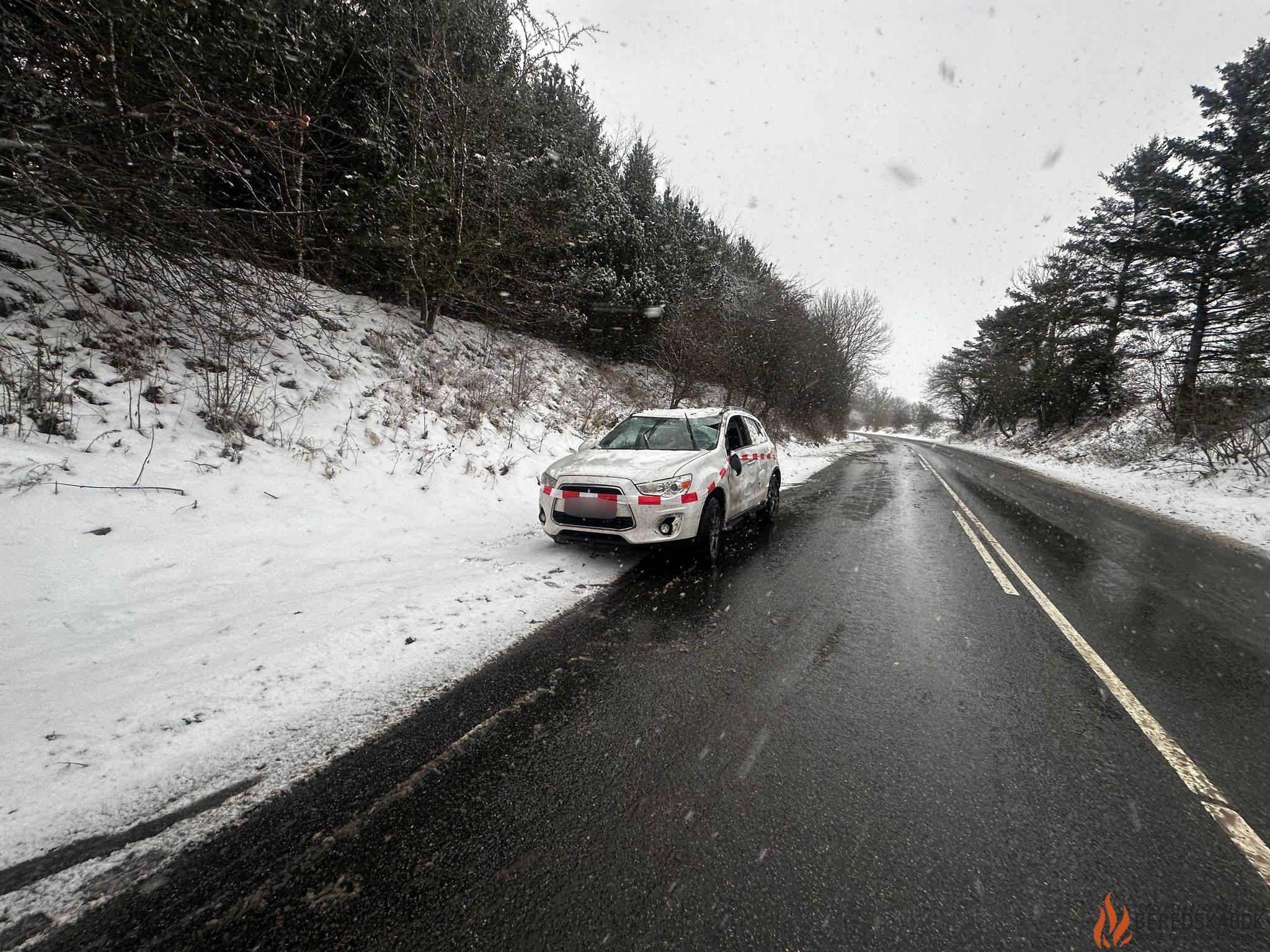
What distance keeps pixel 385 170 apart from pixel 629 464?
8939mm

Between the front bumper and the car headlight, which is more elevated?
the car headlight

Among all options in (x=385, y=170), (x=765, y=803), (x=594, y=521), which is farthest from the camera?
(x=385, y=170)

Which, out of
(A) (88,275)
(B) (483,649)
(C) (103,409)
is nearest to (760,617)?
(B) (483,649)

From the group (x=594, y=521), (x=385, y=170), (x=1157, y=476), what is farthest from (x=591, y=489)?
(x=1157, y=476)

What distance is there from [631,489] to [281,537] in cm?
366

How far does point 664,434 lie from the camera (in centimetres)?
621

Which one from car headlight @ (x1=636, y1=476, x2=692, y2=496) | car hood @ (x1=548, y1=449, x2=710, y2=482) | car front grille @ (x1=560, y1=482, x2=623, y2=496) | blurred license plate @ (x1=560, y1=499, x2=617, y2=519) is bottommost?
blurred license plate @ (x1=560, y1=499, x2=617, y2=519)

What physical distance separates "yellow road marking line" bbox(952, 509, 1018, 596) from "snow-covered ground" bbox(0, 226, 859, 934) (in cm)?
406

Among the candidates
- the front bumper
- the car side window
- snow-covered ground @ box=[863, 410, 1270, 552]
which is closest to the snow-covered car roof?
the car side window

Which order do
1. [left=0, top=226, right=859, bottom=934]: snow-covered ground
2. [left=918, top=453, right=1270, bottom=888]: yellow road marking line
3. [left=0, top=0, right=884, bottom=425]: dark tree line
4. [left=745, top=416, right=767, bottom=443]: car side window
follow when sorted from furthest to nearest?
[left=745, top=416, right=767, bottom=443]: car side window < [left=0, top=0, right=884, bottom=425]: dark tree line < [left=0, top=226, right=859, bottom=934]: snow-covered ground < [left=918, top=453, right=1270, bottom=888]: yellow road marking line

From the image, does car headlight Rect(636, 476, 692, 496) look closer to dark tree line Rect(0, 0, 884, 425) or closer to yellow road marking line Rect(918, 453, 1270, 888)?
yellow road marking line Rect(918, 453, 1270, 888)

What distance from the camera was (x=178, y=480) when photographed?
507cm

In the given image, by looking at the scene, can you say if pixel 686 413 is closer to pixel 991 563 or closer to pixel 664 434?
pixel 664 434

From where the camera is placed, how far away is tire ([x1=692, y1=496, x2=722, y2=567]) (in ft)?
17.3
